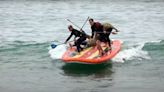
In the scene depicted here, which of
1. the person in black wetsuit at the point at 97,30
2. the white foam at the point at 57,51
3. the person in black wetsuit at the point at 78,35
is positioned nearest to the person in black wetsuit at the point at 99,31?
the person in black wetsuit at the point at 97,30

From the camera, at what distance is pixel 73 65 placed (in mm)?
19234

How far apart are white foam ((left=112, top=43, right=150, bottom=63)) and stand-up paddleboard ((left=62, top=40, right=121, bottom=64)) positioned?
0.57 m

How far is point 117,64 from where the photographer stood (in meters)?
20.2

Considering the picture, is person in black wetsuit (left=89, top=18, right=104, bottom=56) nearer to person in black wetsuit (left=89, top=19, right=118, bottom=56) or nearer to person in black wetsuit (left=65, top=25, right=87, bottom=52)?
person in black wetsuit (left=89, top=19, right=118, bottom=56)

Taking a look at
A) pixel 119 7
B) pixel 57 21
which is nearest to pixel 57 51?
pixel 57 21

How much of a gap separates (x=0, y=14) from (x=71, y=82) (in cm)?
3029

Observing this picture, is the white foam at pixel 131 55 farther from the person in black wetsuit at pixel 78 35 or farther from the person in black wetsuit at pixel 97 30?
the person in black wetsuit at pixel 78 35

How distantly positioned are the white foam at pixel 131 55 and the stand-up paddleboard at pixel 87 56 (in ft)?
1.89

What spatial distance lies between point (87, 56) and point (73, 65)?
2.42ft

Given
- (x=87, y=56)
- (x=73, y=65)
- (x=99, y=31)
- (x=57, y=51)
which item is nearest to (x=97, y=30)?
(x=99, y=31)

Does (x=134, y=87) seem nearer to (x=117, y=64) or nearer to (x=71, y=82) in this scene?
(x=71, y=82)

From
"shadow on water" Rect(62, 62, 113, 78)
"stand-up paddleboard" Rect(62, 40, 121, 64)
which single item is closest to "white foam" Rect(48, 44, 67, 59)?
"stand-up paddleboard" Rect(62, 40, 121, 64)

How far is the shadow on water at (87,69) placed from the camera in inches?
720

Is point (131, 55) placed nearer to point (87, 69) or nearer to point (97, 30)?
point (97, 30)
